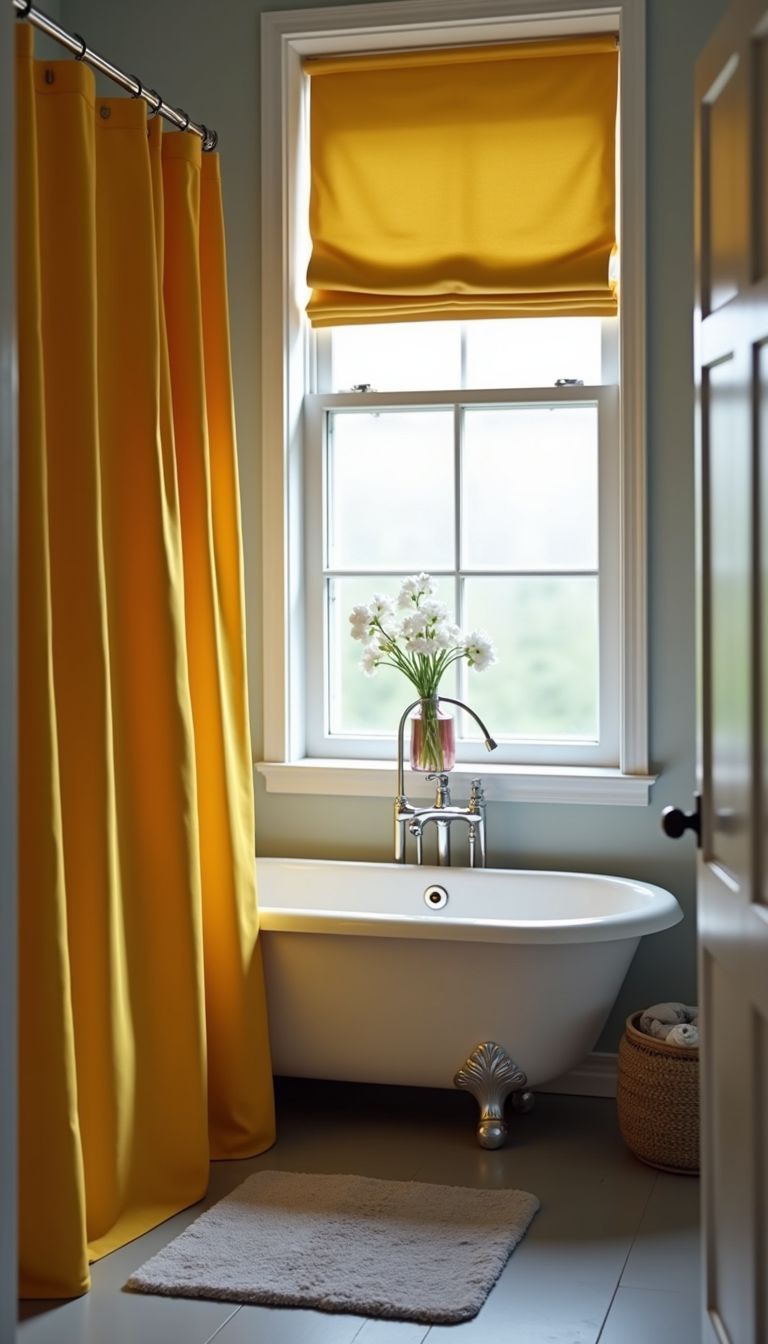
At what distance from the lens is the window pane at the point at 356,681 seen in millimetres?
4207

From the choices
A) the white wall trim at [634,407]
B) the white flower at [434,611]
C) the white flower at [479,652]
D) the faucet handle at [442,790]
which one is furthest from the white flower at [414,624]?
the white wall trim at [634,407]

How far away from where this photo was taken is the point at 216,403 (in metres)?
3.51

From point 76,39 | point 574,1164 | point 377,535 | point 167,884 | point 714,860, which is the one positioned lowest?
point 574,1164

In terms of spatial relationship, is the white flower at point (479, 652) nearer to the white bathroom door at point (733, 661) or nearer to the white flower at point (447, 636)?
the white flower at point (447, 636)

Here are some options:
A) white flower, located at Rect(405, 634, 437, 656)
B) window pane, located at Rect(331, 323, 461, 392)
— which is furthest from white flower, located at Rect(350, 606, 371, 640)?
window pane, located at Rect(331, 323, 461, 392)

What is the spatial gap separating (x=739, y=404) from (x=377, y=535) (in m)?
2.34

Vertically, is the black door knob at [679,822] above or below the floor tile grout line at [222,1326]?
above

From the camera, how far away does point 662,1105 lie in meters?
3.29

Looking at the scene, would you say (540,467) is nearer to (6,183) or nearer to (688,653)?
(688,653)

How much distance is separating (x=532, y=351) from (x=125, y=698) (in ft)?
5.44

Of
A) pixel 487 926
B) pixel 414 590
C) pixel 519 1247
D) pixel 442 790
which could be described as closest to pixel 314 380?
pixel 414 590

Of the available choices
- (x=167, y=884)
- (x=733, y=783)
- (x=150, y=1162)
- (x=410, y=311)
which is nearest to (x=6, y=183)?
(x=733, y=783)

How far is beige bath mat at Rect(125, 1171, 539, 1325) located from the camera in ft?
8.86

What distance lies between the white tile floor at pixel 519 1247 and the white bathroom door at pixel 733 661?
1.60 ft
